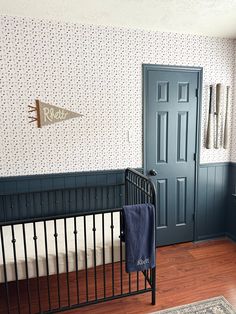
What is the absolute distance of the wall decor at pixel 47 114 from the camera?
251 centimetres

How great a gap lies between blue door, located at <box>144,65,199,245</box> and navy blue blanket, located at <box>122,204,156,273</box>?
41.0 inches

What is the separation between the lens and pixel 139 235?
1925 millimetres

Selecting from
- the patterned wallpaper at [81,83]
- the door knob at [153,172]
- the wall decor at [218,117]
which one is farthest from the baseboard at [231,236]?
the patterned wallpaper at [81,83]

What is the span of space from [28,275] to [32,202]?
88 cm

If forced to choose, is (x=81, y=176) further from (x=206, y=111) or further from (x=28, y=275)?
(x=206, y=111)

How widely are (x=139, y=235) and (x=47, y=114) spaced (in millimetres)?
1472

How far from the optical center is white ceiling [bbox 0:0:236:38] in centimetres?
209

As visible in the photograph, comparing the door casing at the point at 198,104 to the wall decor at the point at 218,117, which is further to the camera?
the wall decor at the point at 218,117

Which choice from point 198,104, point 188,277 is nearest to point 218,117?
point 198,104

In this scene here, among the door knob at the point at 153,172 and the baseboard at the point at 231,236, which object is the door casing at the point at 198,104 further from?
the baseboard at the point at 231,236

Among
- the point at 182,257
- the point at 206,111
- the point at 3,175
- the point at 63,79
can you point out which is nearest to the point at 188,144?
the point at 206,111

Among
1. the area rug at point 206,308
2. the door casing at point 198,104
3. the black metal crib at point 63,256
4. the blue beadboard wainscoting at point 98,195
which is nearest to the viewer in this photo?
the black metal crib at point 63,256

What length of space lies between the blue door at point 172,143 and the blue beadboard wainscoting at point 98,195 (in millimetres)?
212

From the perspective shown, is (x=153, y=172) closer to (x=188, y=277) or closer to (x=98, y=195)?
(x=98, y=195)
